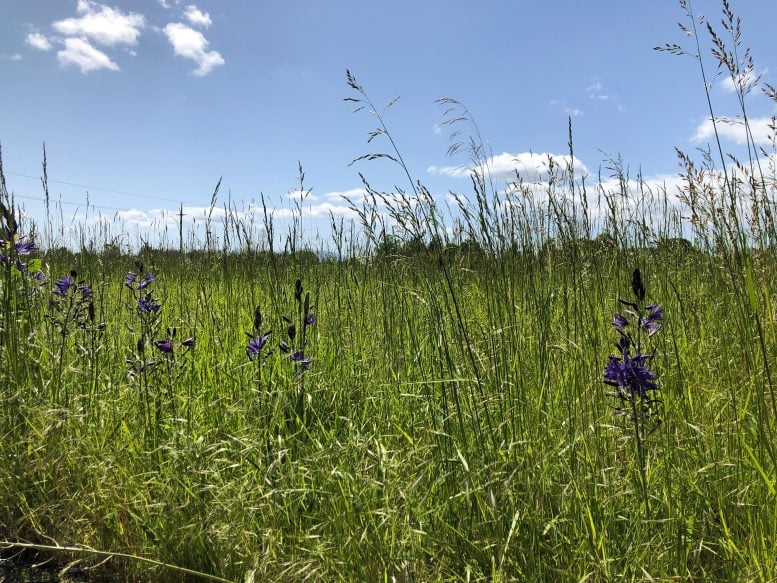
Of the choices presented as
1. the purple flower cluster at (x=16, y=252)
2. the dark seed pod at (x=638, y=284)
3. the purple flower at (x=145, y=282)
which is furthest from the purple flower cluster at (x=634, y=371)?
the purple flower cluster at (x=16, y=252)

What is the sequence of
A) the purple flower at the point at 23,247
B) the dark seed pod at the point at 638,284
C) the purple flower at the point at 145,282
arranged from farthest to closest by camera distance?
1. the purple flower at the point at 23,247
2. the purple flower at the point at 145,282
3. the dark seed pod at the point at 638,284

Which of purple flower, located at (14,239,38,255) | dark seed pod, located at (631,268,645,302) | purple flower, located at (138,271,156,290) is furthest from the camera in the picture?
purple flower, located at (14,239,38,255)

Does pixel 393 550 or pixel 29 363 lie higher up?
pixel 29 363

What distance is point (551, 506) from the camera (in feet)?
4.42

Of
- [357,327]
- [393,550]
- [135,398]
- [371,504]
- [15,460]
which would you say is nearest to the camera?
[393,550]

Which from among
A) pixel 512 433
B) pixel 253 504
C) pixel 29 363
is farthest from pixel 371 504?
pixel 29 363

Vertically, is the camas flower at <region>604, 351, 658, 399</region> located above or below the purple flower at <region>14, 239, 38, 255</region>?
below

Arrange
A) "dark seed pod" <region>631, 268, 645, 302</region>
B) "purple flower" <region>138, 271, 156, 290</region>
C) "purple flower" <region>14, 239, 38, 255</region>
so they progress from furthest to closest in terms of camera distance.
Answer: "purple flower" <region>14, 239, 38, 255</region>, "purple flower" <region>138, 271, 156, 290</region>, "dark seed pod" <region>631, 268, 645, 302</region>

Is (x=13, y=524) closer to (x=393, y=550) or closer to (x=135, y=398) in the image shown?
(x=135, y=398)

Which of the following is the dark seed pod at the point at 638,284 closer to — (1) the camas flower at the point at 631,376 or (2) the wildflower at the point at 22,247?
(1) the camas flower at the point at 631,376

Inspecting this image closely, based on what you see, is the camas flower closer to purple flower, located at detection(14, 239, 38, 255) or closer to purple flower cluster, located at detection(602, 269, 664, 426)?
purple flower cluster, located at detection(602, 269, 664, 426)

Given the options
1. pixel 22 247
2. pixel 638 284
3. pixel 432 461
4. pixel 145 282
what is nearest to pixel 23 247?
pixel 22 247

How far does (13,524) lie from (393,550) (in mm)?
1325

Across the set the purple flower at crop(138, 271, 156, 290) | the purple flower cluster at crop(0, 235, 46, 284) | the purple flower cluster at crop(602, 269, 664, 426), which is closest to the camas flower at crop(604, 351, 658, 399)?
the purple flower cluster at crop(602, 269, 664, 426)
